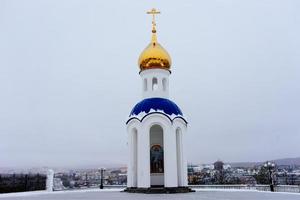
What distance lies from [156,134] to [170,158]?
119 inches

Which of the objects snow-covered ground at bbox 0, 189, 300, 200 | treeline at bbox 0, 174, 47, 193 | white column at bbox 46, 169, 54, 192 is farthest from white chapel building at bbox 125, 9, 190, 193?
treeline at bbox 0, 174, 47, 193

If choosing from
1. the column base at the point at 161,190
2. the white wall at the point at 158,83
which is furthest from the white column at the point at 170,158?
the white wall at the point at 158,83

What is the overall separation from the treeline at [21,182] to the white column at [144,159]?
729 cm

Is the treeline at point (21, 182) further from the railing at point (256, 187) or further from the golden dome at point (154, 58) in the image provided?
the railing at point (256, 187)

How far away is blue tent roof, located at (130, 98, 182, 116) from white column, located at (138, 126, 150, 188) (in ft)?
4.28

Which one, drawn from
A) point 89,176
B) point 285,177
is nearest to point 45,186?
point 89,176

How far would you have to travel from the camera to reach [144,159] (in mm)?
18422

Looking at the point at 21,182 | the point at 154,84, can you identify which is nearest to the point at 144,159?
the point at 154,84

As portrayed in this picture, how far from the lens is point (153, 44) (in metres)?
21.5

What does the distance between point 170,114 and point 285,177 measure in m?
10.1

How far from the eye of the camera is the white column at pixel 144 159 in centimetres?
1816

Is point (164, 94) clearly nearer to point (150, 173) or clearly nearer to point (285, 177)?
point (150, 173)

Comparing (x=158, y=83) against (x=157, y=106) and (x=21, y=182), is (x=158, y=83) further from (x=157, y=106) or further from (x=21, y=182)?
(x=21, y=182)

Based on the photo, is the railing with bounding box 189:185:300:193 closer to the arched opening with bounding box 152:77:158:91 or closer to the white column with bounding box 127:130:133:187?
the white column with bounding box 127:130:133:187
